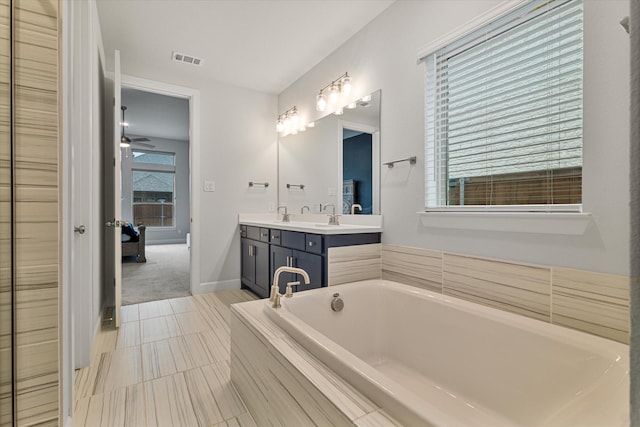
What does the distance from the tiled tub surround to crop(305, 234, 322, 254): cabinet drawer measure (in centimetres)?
62

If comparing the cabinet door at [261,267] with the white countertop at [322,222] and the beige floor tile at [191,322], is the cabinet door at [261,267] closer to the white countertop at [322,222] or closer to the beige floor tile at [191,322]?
the white countertop at [322,222]

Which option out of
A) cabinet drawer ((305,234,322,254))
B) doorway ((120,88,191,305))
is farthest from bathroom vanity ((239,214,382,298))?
doorway ((120,88,191,305))

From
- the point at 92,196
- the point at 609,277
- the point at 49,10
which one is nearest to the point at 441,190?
the point at 609,277

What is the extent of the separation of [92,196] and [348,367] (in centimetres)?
203

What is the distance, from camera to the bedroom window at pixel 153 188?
24.3 ft

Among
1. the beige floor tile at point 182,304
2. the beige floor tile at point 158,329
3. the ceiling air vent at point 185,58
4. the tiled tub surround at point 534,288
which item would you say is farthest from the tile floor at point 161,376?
the ceiling air vent at point 185,58

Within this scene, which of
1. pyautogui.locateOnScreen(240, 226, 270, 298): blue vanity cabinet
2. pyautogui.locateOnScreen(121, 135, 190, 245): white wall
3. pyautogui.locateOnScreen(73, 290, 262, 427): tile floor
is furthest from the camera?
pyautogui.locateOnScreen(121, 135, 190, 245): white wall

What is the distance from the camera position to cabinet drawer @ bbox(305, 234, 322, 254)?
88.0 inches

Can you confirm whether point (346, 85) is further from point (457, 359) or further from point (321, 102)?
point (457, 359)

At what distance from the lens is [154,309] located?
293 cm

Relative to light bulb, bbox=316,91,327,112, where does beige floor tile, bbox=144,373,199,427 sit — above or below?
below

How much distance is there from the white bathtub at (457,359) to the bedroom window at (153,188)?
715cm

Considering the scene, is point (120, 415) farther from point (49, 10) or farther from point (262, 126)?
point (262, 126)

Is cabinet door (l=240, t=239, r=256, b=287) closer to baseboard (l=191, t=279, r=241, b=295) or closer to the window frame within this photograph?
baseboard (l=191, t=279, r=241, b=295)
